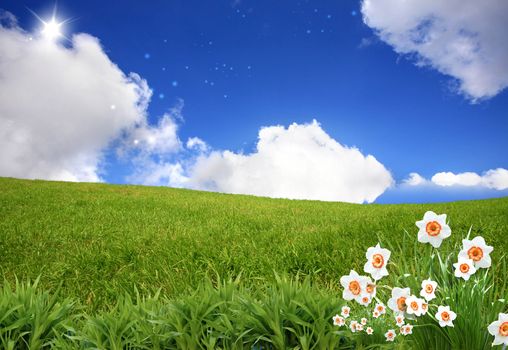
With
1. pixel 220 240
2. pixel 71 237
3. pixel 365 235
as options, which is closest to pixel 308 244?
pixel 365 235

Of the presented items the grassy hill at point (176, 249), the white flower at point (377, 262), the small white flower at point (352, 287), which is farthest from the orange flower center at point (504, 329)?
the grassy hill at point (176, 249)

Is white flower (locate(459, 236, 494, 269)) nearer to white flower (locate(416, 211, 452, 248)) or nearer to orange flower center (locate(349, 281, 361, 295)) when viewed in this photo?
white flower (locate(416, 211, 452, 248))

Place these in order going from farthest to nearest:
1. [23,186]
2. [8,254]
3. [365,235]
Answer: [23,186] → [8,254] → [365,235]

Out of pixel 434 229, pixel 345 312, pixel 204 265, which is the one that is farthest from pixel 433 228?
pixel 204 265

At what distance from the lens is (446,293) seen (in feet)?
8.45

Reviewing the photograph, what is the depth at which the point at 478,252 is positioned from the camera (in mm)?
2377

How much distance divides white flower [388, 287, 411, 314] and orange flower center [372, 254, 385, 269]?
0.15m

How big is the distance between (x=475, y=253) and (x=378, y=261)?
554 mm

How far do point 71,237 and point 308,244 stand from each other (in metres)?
5.58

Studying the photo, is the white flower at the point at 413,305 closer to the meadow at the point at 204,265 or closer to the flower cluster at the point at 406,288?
the flower cluster at the point at 406,288

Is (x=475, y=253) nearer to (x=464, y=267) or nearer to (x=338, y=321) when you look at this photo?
(x=464, y=267)

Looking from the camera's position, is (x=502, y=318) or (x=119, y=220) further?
(x=119, y=220)

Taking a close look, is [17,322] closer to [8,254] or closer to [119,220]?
[8,254]

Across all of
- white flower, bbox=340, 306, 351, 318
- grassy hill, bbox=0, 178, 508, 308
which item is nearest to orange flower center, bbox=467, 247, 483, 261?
white flower, bbox=340, 306, 351, 318
